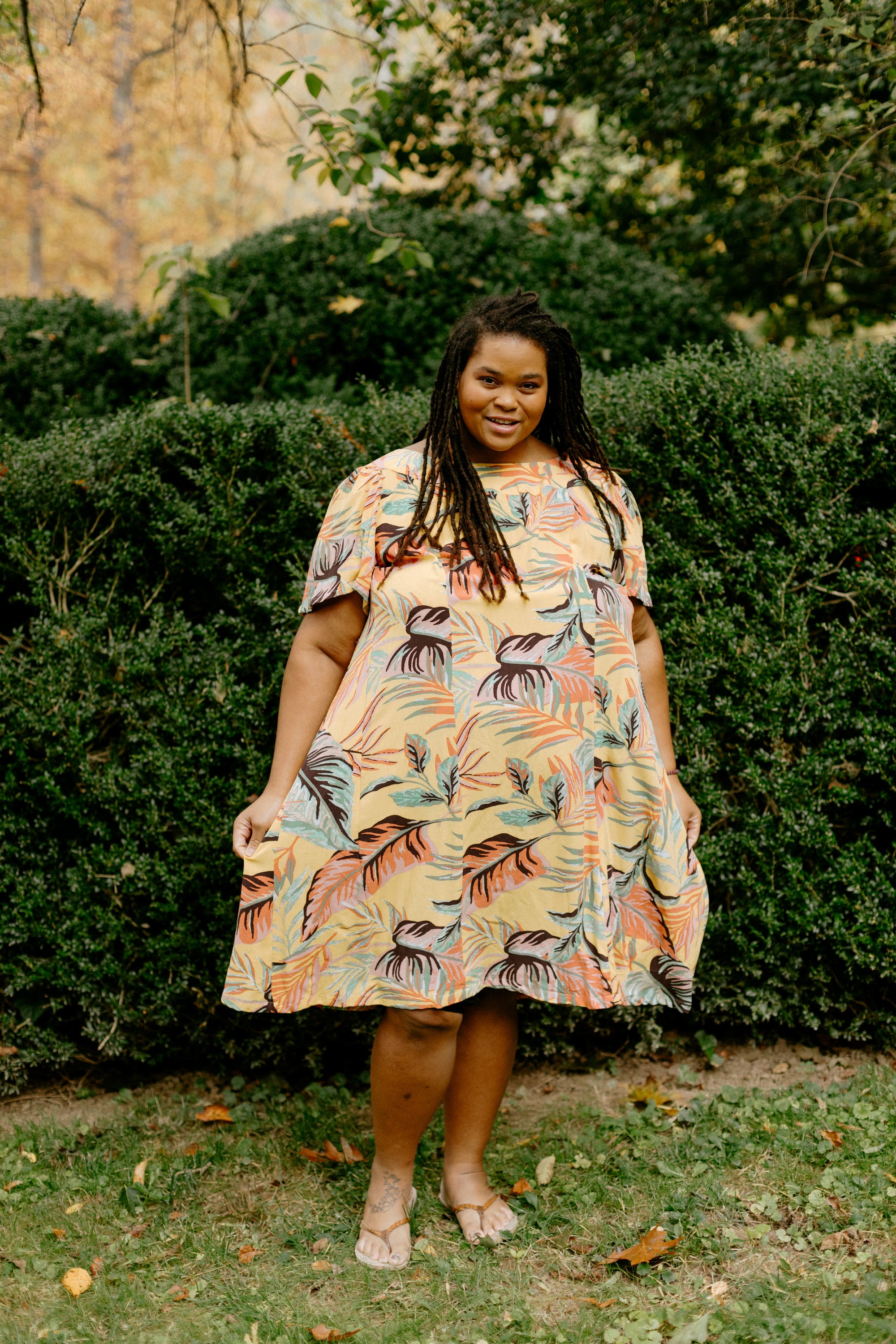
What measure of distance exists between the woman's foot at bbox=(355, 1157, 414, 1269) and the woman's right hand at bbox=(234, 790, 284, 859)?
855 mm

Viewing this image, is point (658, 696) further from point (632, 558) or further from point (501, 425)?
point (501, 425)

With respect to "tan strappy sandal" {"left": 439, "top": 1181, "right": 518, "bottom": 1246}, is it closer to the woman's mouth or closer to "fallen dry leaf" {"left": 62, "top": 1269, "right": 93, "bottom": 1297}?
"fallen dry leaf" {"left": 62, "top": 1269, "right": 93, "bottom": 1297}

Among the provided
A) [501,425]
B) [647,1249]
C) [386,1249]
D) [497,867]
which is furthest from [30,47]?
[647,1249]

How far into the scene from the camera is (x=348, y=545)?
2336 millimetres

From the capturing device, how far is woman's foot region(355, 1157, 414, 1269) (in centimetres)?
247

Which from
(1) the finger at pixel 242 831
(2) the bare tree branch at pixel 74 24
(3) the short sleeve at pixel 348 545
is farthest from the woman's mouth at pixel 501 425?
(2) the bare tree branch at pixel 74 24

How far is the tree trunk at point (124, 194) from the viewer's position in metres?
16.6

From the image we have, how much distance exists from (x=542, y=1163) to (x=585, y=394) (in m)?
2.30

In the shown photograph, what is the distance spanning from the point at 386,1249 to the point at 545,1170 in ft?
1.84

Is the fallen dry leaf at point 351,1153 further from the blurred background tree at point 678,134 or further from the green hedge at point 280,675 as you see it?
the blurred background tree at point 678,134

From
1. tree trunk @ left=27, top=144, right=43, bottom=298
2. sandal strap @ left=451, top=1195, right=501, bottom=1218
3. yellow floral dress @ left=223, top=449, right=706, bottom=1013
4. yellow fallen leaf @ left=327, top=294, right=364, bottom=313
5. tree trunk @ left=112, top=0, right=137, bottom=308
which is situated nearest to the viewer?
yellow floral dress @ left=223, top=449, right=706, bottom=1013

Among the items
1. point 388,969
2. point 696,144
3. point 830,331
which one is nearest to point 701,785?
point 388,969

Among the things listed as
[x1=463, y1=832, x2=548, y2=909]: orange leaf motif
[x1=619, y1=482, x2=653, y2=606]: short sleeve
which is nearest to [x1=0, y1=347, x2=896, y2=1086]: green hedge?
[x1=619, y1=482, x2=653, y2=606]: short sleeve

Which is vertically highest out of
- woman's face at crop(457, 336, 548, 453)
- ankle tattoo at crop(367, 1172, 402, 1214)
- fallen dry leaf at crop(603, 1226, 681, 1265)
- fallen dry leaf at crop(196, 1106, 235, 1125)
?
woman's face at crop(457, 336, 548, 453)
